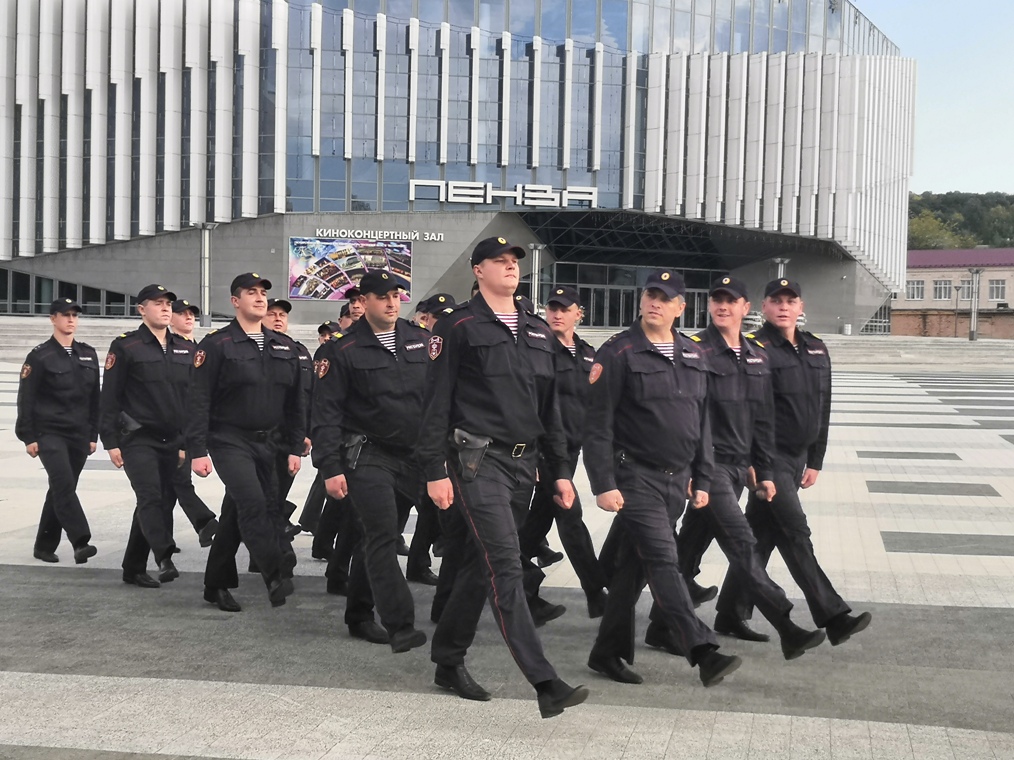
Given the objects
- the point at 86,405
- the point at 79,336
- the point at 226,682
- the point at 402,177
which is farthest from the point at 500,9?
the point at 226,682

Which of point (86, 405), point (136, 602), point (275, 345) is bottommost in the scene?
point (136, 602)

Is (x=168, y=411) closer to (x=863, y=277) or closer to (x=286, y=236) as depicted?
(x=286, y=236)

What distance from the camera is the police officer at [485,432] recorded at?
4.77 meters

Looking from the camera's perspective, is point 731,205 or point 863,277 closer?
point 731,205

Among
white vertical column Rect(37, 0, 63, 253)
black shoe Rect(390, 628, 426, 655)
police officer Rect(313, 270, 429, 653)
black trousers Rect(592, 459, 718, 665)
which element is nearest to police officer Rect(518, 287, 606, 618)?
police officer Rect(313, 270, 429, 653)

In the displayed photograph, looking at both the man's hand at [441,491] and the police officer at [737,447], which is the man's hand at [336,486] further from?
the police officer at [737,447]

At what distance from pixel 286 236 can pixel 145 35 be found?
10.7 meters

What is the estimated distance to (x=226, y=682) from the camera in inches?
198

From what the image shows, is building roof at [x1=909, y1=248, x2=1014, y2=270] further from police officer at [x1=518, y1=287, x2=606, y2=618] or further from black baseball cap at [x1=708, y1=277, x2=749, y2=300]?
black baseball cap at [x1=708, y1=277, x2=749, y2=300]

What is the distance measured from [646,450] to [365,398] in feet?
5.37

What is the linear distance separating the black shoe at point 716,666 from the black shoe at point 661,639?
31.4 inches

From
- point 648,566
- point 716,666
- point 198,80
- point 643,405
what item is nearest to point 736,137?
point 198,80

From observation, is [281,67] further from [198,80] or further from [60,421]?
[60,421]

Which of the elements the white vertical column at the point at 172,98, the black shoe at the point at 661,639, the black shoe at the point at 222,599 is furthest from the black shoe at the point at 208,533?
the white vertical column at the point at 172,98
